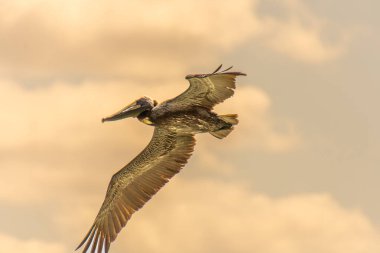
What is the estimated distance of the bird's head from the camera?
23.0m

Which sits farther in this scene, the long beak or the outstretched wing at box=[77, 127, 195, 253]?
the outstretched wing at box=[77, 127, 195, 253]

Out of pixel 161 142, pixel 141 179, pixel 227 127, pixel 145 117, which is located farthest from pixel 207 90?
pixel 141 179

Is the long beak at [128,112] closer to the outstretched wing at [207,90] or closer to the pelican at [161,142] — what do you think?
the pelican at [161,142]

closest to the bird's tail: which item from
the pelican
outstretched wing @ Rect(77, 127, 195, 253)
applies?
the pelican

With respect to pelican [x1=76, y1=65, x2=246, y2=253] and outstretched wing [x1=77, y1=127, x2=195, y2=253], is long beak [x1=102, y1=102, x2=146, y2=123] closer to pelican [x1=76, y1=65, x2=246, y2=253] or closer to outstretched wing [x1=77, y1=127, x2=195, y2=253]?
pelican [x1=76, y1=65, x2=246, y2=253]

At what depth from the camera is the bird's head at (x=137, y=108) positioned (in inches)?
904

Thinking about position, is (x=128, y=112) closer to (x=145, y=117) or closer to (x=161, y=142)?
(x=145, y=117)

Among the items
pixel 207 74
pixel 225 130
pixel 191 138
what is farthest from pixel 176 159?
pixel 207 74

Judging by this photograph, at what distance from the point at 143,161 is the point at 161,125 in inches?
75.2

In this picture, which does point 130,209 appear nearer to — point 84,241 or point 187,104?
point 84,241

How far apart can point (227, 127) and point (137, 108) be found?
242 cm

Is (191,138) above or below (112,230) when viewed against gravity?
above

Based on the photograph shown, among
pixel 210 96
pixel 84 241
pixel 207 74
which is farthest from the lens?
pixel 84 241

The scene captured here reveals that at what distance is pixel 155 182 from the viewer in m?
24.3
